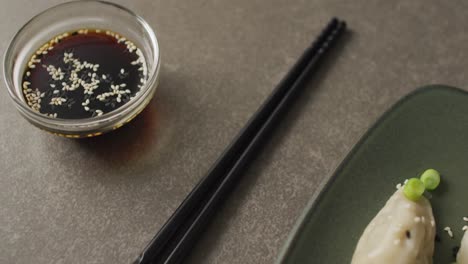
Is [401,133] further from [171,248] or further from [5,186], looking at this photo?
[5,186]

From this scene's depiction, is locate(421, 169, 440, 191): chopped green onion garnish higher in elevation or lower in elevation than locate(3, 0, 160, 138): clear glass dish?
higher

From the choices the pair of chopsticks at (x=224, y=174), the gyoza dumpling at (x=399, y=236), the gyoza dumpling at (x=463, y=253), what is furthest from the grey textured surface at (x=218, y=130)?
the gyoza dumpling at (x=463, y=253)

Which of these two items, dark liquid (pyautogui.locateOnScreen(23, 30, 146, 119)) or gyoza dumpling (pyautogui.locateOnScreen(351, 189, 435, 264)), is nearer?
gyoza dumpling (pyautogui.locateOnScreen(351, 189, 435, 264))

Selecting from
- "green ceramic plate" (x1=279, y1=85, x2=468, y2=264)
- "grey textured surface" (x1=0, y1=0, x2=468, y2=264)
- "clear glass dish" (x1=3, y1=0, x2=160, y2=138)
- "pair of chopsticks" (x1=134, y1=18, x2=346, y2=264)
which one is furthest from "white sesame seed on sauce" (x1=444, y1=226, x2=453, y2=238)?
"clear glass dish" (x1=3, y1=0, x2=160, y2=138)

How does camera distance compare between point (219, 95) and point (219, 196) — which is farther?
point (219, 95)

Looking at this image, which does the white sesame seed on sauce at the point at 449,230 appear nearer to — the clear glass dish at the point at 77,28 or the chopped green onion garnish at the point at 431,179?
the chopped green onion garnish at the point at 431,179

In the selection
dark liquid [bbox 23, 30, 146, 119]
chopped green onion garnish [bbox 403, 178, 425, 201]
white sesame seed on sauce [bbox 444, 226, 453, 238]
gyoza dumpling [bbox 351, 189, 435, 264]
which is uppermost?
chopped green onion garnish [bbox 403, 178, 425, 201]

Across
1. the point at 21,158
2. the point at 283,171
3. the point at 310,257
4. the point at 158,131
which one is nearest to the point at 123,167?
the point at 158,131

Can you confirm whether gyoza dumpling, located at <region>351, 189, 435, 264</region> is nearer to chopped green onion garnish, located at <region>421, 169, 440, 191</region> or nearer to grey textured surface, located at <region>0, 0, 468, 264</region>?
chopped green onion garnish, located at <region>421, 169, 440, 191</region>
